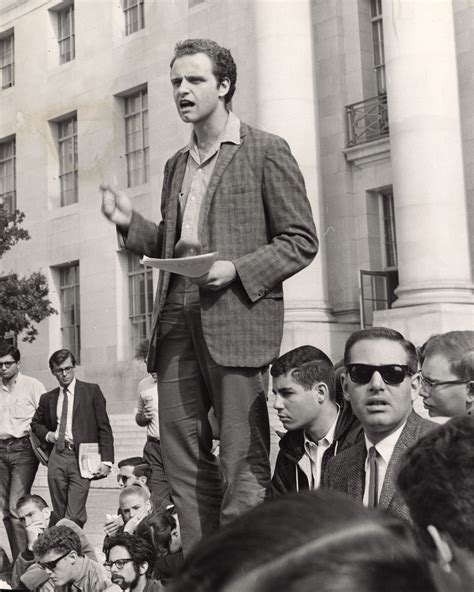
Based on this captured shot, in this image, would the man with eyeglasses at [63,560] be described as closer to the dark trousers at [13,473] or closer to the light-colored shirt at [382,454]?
the dark trousers at [13,473]

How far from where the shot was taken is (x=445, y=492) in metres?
1.73

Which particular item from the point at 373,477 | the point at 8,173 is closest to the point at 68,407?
the point at 373,477

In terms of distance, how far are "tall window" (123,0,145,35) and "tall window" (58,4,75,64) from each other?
7.82ft

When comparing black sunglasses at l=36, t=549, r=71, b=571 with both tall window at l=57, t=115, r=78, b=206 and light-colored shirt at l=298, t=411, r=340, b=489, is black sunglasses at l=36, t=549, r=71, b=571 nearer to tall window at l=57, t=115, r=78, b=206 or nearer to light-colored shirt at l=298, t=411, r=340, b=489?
light-colored shirt at l=298, t=411, r=340, b=489

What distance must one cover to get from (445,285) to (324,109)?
6826 mm

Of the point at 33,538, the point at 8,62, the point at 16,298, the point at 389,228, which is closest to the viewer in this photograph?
the point at 33,538

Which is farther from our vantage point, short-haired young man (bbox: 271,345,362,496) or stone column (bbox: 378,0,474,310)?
stone column (bbox: 378,0,474,310)

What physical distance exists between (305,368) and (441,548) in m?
3.00

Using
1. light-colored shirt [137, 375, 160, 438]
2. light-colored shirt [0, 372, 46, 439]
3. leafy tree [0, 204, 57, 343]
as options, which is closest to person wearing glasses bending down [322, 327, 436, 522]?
light-colored shirt [137, 375, 160, 438]

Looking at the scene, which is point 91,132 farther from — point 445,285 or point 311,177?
point 445,285

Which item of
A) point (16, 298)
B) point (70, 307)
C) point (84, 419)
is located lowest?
point (84, 419)

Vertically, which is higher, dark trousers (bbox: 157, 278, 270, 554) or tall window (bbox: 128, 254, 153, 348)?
tall window (bbox: 128, 254, 153, 348)

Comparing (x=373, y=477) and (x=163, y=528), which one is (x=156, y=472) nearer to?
(x=163, y=528)

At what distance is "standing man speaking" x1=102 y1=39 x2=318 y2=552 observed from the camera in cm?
384
